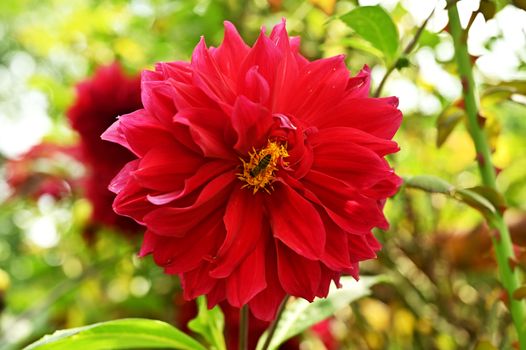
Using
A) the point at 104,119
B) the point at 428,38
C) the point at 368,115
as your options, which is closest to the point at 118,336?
the point at 368,115

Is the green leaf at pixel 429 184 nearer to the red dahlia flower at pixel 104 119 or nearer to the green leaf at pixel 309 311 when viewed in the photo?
the green leaf at pixel 309 311

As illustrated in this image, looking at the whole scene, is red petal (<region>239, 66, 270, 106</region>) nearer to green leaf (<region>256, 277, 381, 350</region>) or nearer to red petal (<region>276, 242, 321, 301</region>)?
red petal (<region>276, 242, 321, 301</region>)

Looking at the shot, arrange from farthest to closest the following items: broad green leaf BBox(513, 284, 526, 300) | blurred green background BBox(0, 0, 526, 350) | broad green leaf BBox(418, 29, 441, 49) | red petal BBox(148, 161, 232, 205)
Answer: blurred green background BBox(0, 0, 526, 350) < broad green leaf BBox(418, 29, 441, 49) < broad green leaf BBox(513, 284, 526, 300) < red petal BBox(148, 161, 232, 205)

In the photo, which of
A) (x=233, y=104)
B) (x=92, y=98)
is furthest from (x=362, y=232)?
(x=92, y=98)

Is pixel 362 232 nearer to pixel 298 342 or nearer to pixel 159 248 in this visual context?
pixel 159 248

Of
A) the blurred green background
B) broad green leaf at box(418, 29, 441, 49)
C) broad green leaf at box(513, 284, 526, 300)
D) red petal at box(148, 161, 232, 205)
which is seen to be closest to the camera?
red petal at box(148, 161, 232, 205)

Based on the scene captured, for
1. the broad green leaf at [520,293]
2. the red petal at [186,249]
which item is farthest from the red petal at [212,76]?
the broad green leaf at [520,293]

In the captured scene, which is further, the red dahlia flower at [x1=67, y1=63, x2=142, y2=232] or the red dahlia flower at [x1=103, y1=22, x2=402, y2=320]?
the red dahlia flower at [x1=67, y1=63, x2=142, y2=232]

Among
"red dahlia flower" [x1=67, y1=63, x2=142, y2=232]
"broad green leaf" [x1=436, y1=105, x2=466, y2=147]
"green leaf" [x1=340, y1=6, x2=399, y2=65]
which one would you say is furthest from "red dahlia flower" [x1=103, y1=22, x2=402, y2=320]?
"red dahlia flower" [x1=67, y1=63, x2=142, y2=232]
